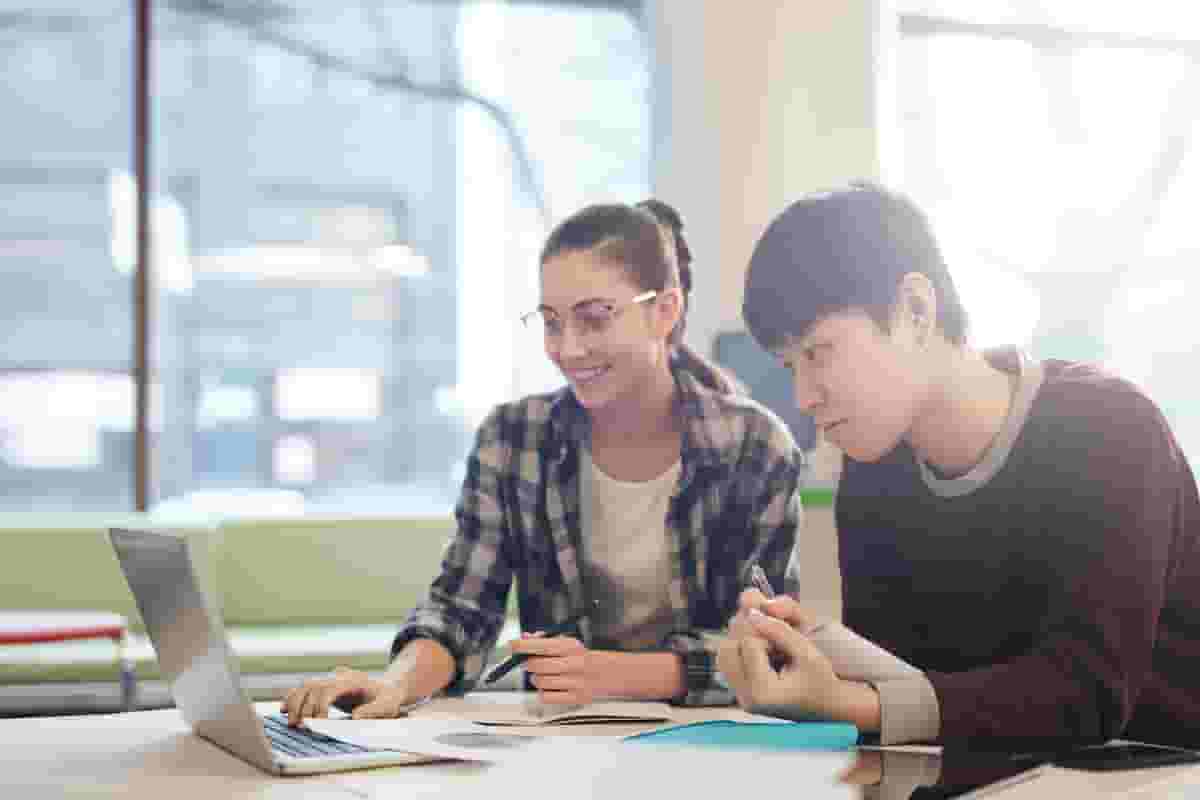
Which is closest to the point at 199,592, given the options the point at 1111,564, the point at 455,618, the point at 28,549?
the point at 455,618

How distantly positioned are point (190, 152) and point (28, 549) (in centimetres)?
159

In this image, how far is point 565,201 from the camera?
221 inches

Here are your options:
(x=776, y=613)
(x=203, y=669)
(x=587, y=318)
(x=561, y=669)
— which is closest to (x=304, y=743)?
(x=203, y=669)

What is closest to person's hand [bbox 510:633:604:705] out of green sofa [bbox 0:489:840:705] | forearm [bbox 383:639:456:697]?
forearm [bbox 383:639:456:697]

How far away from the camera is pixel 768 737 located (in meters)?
1.30

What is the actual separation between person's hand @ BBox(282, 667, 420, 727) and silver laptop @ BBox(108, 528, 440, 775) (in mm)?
43

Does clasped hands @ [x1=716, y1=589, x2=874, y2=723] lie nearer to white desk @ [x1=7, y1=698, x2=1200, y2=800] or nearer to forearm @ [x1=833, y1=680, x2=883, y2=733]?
forearm @ [x1=833, y1=680, x2=883, y2=733]

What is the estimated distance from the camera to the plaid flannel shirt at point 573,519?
194 centimetres

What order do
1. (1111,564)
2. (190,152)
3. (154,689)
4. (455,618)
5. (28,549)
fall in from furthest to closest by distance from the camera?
(190,152), (28,549), (154,689), (455,618), (1111,564)

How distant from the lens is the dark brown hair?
2062 millimetres

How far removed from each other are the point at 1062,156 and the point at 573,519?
4.06 meters

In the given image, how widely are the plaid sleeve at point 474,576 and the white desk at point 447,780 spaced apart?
511 mm

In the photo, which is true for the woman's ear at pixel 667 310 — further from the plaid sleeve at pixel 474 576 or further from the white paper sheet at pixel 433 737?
the white paper sheet at pixel 433 737

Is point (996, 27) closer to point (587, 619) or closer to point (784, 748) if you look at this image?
point (587, 619)
